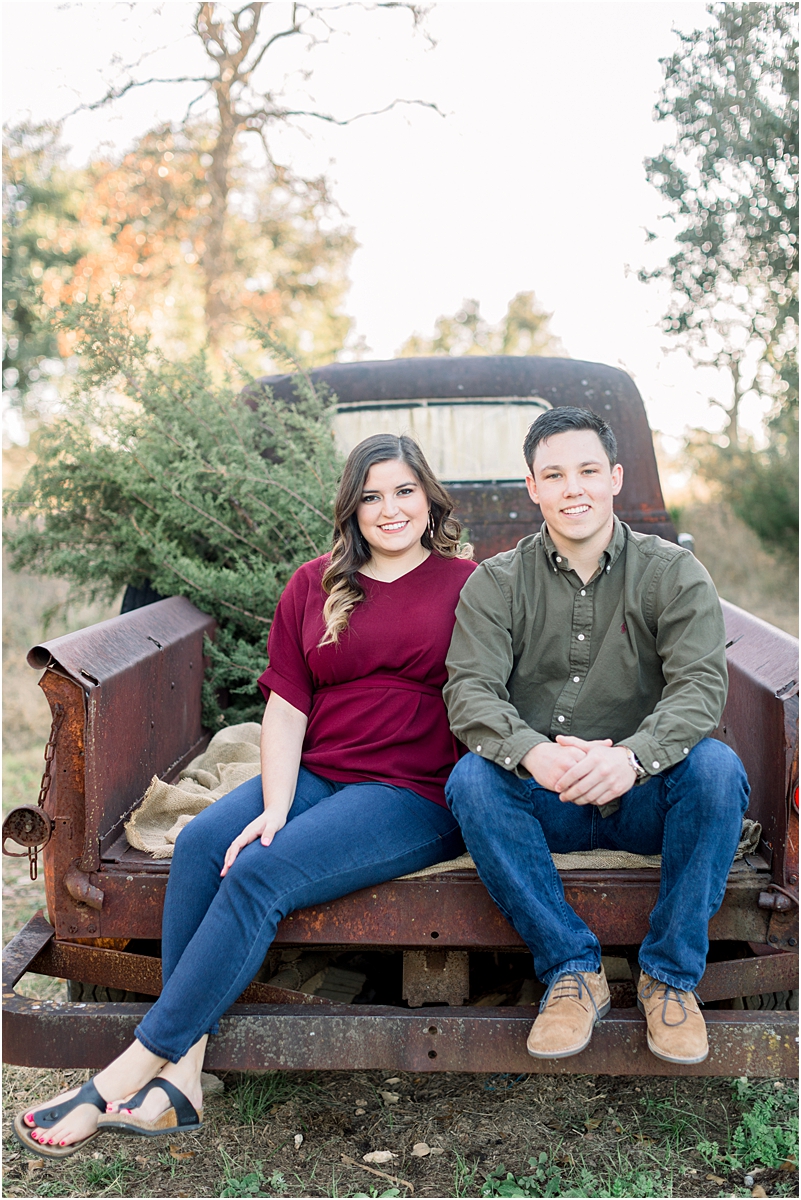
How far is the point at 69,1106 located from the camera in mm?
1771

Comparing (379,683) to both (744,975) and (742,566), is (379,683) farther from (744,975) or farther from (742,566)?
(742,566)

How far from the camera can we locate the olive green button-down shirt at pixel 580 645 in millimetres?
2031

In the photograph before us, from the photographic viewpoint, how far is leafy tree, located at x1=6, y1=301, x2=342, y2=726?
3.47 metres

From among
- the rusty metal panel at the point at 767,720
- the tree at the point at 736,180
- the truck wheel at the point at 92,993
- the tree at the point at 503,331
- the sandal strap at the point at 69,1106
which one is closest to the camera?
the sandal strap at the point at 69,1106

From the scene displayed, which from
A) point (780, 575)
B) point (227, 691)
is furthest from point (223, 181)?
point (227, 691)

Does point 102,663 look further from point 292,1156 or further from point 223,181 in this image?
point 223,181

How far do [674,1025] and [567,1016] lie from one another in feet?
0.68

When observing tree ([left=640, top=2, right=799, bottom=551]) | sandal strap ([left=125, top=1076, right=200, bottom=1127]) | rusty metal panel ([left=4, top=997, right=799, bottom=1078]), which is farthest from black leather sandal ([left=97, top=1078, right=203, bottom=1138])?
tree ([left=640, top=2, right=799, bottom=551])

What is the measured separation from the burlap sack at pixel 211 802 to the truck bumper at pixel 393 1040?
310 millimetres

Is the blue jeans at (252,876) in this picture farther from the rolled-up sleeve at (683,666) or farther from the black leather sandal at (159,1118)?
the rolled-up sleeve at (683,666)

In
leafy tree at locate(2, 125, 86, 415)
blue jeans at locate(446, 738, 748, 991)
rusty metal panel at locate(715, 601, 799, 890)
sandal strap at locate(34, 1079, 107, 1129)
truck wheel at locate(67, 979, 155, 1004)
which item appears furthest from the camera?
leafy tree at locate(2, 125, 86, 415)

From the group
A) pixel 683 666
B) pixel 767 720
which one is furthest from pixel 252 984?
pixel 767 720

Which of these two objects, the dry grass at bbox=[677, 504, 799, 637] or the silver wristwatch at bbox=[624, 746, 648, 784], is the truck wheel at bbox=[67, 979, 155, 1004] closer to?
the silver wristwatch at bbox=[624, 746, 648, 784]

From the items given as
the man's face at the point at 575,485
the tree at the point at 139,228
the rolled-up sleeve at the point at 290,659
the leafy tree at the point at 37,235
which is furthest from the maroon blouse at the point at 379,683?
the leafy tree at the point at 37,235
